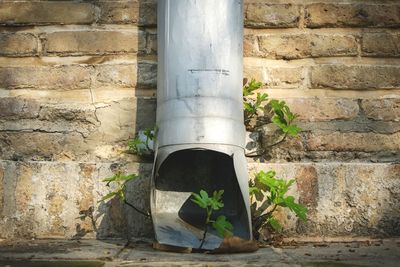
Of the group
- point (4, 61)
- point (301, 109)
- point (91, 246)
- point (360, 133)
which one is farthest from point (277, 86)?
point (4, 61)

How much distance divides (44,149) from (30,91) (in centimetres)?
29

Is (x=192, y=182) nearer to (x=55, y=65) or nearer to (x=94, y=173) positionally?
(x=94, y=173)

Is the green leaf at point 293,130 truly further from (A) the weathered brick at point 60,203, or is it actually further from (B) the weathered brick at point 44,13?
(B) the weathered brick at point 44,13

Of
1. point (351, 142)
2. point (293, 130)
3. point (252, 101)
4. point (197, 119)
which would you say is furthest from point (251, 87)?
point (351, 142)

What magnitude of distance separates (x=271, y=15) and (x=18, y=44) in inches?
47.3

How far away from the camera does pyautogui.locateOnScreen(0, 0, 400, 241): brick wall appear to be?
2.22 metres

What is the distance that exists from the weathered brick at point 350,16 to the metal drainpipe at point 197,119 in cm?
41

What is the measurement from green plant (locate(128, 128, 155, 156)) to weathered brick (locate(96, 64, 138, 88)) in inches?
10.0

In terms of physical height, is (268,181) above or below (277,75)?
below

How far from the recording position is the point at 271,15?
241cm

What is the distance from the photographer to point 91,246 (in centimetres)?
200

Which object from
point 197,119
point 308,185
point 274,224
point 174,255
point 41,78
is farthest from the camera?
point 41,78

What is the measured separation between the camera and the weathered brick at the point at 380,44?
2.39 meters

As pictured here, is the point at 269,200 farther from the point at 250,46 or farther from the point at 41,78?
the point at 41,78
